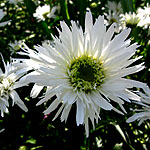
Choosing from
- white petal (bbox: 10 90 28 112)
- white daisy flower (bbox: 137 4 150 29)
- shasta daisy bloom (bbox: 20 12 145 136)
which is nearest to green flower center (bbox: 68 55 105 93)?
shasta daisy bloom (bbox: 20 12 145 136)

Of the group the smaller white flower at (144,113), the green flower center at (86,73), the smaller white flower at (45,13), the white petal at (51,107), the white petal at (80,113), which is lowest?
the smaller white flower at (144,113)

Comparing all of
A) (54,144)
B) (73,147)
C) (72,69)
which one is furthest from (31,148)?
(72,69)

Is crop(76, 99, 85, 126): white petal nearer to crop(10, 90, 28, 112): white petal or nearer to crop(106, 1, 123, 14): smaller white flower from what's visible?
crop(10, 90, 28, 112): white petal

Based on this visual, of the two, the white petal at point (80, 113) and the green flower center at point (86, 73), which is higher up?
the green flower center at point (86, 73)

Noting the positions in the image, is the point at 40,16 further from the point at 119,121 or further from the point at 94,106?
the point at 94,106

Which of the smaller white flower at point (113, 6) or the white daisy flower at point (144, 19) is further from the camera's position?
the smaller white flower at point (113, 6)

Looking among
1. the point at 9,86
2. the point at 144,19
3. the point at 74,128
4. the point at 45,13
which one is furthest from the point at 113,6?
the point at 9,86

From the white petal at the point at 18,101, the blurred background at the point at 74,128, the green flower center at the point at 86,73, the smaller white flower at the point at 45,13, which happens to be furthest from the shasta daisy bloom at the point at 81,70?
the smaller white flower at the point at 45,13

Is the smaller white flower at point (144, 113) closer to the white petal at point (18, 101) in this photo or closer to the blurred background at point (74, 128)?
the blurred background at point (74, 128)
